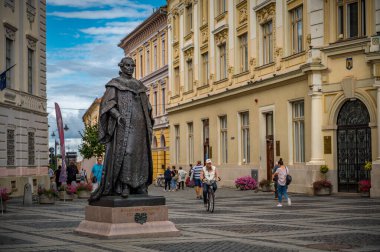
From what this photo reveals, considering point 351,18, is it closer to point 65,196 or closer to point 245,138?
point 245,138

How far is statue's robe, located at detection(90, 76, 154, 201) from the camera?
14672 mm

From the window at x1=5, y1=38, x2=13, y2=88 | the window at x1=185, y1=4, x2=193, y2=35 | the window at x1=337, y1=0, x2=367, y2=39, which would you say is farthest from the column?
the window at x1=185, y1=4, x2=193, y2=35

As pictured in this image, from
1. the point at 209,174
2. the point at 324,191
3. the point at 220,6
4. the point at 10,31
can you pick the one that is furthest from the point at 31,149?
the point at 209,174

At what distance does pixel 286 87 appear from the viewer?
34938 mm

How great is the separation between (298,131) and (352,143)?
3898 mm

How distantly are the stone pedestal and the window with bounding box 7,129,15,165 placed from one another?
21087 mm

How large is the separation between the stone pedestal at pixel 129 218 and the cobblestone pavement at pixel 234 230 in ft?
0.98

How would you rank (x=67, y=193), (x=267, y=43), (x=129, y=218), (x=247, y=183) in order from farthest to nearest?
1. (x=247, y=183)
2. (x=267, y=43)
3. (x=67, y=193)
4. (x=129, y=218)

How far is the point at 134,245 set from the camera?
42.6 ft

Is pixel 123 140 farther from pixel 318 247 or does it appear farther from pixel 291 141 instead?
pixel 291 141

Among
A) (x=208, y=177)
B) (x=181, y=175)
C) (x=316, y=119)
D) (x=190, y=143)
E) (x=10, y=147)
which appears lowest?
(x=208, y=177)

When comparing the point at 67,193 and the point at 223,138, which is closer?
the point at 67,193

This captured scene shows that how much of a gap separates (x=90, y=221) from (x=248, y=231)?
3315 mm

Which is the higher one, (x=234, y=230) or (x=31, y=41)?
(x=31, y=41)
